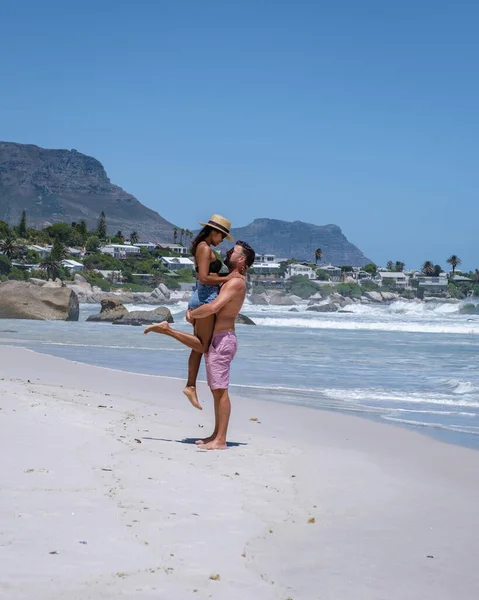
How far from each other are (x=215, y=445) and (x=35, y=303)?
28.0 m

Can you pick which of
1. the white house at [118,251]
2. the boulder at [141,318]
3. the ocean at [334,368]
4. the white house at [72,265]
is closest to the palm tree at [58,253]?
the white house at [72,265]

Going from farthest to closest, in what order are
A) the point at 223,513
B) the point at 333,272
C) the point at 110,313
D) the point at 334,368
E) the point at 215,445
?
the point at 333,272, the point at 110,313, the point at 334,368, the point at 215,445, the point at 223,513

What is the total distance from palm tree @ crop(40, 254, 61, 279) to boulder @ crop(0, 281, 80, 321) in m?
72.5

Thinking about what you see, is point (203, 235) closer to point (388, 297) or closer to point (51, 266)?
point (51, 266)

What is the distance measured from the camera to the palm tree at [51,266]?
352ft

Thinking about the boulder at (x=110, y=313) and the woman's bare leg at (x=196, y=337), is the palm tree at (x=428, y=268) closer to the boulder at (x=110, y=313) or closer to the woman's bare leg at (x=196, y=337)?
the boulder at (x=110, y=313)

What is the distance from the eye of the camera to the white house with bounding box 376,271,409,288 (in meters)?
170

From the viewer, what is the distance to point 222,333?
23.1ft

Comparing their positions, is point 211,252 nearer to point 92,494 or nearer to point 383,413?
point 92,494

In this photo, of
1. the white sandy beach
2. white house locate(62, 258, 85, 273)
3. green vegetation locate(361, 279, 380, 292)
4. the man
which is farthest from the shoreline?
green vegetation locate(361, 279, 380, 292)

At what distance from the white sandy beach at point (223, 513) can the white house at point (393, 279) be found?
163m

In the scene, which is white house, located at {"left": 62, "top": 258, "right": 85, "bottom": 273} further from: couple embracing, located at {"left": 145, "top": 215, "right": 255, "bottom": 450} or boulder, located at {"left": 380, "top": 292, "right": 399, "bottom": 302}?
couple embracing, located at {"left": 145, "top": 215, "right": 255, "bottom": 450}

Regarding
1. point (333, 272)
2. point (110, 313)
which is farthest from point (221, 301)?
point (333, 272)

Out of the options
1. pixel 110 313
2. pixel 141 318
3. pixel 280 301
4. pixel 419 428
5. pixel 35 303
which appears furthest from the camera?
pixel 280 301
